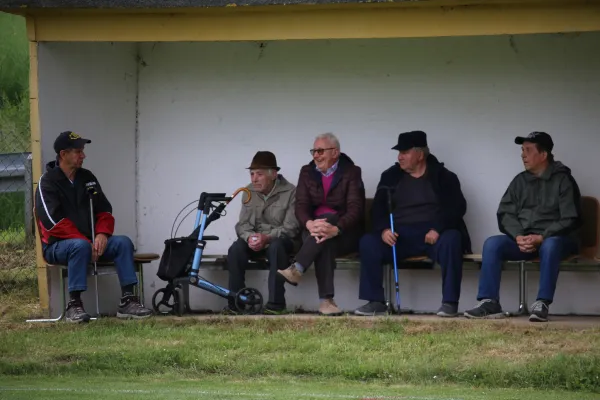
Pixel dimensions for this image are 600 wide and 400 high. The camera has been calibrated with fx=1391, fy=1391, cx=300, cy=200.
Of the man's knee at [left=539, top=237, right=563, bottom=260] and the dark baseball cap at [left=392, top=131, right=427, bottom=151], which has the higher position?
the dark baseball cap at [left=392, top=131, right=427, bottom=151]

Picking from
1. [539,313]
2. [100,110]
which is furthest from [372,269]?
[100,110]

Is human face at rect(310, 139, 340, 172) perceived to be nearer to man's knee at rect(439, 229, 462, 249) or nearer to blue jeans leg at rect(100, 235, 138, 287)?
man's knee at rect(439, 229, 462, 249)

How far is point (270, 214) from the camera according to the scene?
10516mm

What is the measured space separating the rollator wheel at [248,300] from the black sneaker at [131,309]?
2.18 ft

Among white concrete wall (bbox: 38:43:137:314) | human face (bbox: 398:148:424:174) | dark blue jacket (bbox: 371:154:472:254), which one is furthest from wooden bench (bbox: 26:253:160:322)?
human face (bbox: 398:148:424:174)

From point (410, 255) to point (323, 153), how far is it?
99cm

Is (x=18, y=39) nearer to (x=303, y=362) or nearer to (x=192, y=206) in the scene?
(x=192, y=206)

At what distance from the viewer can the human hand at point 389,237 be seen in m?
10.1

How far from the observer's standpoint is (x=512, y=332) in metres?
9.02

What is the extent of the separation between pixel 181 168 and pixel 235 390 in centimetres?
394

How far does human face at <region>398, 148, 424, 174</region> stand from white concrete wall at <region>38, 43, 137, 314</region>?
7.45 ft

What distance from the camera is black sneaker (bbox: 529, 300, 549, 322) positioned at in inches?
376

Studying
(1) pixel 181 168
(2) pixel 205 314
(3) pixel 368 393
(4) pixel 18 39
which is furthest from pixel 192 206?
(4) pixel 18 39

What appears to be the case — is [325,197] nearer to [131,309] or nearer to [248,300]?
[248,300]
